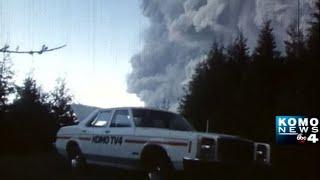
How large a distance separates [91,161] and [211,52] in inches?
1029

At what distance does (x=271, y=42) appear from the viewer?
33.2 m

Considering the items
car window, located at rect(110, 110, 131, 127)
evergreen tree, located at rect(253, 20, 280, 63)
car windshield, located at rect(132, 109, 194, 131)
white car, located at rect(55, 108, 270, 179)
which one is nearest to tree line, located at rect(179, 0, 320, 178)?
evergreen tree, located at rect(253, 20, 280, 63)

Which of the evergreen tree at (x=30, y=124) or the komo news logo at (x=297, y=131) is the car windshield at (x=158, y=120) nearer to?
the komo news logo at (x=297, y=131)

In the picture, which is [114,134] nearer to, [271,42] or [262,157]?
[262,157]

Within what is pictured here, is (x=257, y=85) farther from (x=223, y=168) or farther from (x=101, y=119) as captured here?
(x=223, y=168)

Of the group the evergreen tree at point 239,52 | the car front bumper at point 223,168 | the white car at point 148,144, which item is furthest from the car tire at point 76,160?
the evergreen tree at point 239,52

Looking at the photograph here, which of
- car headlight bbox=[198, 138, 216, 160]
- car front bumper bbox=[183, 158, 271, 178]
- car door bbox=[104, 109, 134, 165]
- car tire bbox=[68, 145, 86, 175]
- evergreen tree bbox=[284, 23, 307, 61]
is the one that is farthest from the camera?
evergreen tree bbox=[284, 23, 307, 61]

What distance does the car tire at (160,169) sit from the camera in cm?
1028

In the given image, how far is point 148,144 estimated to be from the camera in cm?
1068

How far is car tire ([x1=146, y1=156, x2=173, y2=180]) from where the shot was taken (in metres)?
10.3

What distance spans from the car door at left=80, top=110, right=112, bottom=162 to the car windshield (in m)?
0.94

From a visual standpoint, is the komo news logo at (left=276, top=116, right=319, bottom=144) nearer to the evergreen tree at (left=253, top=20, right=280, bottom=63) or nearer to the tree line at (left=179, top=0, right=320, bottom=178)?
the tree line at (left=179, top=0, right=320, bottom=178)

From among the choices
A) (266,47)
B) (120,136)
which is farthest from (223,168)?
(266,47)

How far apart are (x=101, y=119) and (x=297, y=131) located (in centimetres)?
857
